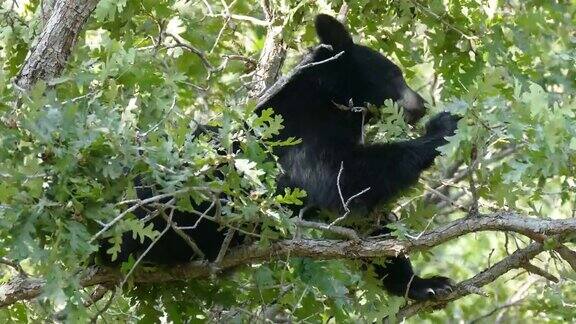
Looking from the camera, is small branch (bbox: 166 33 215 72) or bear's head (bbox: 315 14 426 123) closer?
small branch (bbox: 166 33 215 72)

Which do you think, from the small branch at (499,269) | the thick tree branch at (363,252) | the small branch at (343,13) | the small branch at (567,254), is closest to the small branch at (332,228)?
the thick tree branch at (363,252)

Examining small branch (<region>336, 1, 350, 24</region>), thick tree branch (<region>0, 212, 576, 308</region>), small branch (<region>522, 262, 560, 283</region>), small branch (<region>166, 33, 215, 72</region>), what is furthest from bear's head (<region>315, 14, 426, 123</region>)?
small branch (<region>522, 262, 560, 283</region>)

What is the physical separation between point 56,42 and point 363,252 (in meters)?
1.86

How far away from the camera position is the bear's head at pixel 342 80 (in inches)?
259

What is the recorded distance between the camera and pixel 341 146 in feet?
20.9

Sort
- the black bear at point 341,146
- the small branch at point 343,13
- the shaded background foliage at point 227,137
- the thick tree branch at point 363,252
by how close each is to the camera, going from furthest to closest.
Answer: the small branch at point 343,13 → the black bear at point 341,146 → the thick tree branch at point 363,252 → the shaded background foliage at point 227,137

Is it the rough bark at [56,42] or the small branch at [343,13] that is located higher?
the rough bark at [56,42]

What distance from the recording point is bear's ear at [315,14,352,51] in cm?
653

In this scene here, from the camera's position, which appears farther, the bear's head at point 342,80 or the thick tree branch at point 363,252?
the bear's head at point 342,80

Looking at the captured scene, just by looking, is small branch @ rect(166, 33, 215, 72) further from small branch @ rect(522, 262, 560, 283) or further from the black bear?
small branch @ rect(522, 262, 560, 283)

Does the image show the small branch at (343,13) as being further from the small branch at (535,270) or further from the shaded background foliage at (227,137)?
the small branch at (535,270)

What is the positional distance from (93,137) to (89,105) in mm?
365

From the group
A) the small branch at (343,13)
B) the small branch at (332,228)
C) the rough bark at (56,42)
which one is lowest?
the small branch at (332,228)

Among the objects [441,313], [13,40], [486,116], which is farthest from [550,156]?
[441,313]
